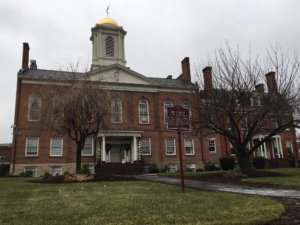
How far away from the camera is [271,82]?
21922mm

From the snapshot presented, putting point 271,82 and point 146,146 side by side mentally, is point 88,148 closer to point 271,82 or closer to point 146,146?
point 146,146

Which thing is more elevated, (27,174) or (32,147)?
(32,147)

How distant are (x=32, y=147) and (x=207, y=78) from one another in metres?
19.1

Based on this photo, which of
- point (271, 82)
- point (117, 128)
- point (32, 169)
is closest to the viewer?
point (271, 82)

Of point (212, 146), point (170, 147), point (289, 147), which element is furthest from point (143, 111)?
point (289, 147)

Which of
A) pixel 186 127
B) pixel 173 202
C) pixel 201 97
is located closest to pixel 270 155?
pixel 201 97

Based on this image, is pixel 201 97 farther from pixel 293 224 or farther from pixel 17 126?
pixel 17 126

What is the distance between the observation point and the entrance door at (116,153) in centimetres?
3444

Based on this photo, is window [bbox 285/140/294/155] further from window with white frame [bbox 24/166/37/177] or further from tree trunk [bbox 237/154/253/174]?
window with white frame [bbox 24/166/37/177]

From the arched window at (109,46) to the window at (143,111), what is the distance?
7532 mm

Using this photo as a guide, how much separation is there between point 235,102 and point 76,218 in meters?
15.3

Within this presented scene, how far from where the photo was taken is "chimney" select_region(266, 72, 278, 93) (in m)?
20.3

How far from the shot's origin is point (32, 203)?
9.11 m

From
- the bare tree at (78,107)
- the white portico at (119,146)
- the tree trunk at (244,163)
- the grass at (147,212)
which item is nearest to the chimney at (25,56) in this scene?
the white portico at (119,146)
